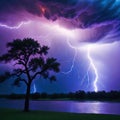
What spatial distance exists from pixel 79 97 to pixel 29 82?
499 ft

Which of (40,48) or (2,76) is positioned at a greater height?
(40,48)

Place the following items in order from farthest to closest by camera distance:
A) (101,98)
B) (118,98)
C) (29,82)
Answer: (101,98) → (118,98) → (29,82)

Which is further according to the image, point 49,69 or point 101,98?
point 101,98

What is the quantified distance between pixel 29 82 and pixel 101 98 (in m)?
144

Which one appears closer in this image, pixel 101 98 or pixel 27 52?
pixel 27 52

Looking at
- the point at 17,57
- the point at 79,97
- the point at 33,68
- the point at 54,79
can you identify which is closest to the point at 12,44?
the point at 17,57

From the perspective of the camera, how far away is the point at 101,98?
599 feet

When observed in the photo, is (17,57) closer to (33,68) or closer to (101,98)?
(33,68)

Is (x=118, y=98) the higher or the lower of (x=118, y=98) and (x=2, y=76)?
the higher

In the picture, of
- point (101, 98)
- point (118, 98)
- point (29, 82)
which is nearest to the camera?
point (29, 82)

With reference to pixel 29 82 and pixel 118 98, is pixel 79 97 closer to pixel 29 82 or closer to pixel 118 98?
pixel 118 98

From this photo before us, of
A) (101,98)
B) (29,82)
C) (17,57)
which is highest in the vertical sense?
(101,98)

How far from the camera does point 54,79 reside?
4512cm

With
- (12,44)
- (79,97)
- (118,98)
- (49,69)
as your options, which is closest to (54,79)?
(49,69)
